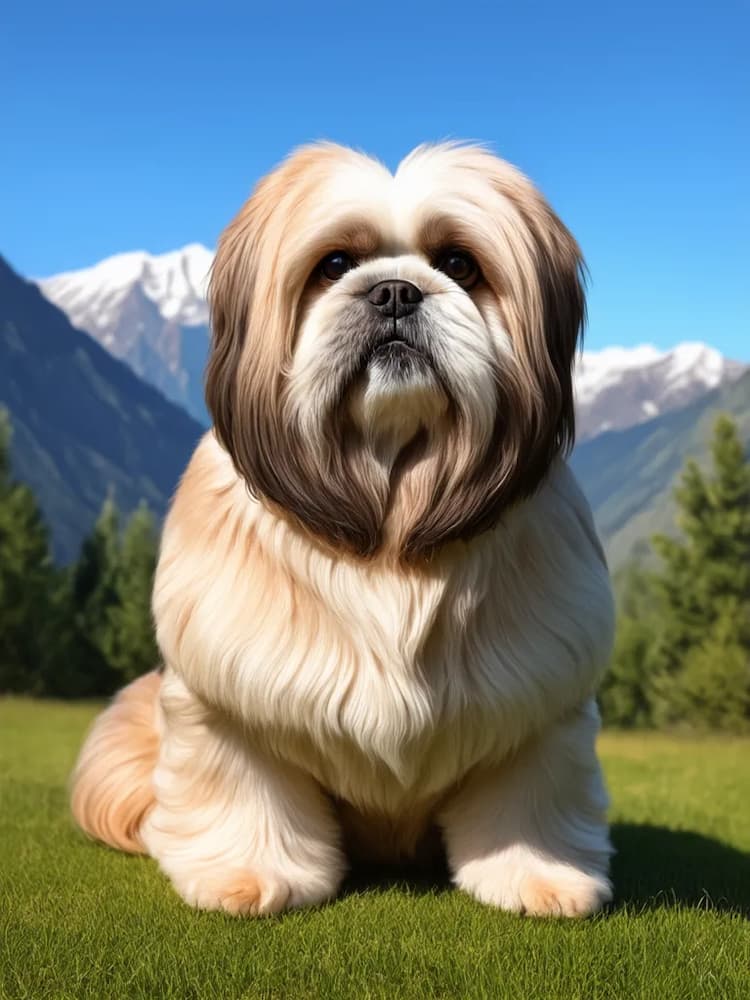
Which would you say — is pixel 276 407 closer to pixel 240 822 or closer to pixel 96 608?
pixel 240 822

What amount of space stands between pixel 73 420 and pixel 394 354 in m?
173

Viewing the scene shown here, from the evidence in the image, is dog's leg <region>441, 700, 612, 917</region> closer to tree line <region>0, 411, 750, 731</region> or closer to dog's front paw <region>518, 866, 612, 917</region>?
dog's front paw <region>518, 866, 612, 917</region>

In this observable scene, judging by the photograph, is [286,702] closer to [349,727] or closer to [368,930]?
[349,727]

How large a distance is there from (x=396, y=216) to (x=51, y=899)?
224 centimetres

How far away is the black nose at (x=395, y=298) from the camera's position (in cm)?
292

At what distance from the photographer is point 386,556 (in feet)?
10.2

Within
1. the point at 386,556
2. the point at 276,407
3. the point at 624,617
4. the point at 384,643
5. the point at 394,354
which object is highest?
the point at 394,354

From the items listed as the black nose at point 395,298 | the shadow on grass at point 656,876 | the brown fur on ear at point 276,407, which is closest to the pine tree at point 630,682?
the shadow on grass at point 656,876

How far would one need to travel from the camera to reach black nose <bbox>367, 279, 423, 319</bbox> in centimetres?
292

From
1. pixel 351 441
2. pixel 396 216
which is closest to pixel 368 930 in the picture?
pixel 351 441

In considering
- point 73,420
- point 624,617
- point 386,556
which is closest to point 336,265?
point 386,556

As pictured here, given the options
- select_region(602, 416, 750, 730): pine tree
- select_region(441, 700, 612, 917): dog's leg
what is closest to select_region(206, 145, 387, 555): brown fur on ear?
select_region(441, 700, 612, 917): dog's leg

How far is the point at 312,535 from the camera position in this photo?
10.2 ft

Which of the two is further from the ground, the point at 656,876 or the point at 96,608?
the point at 656,876
